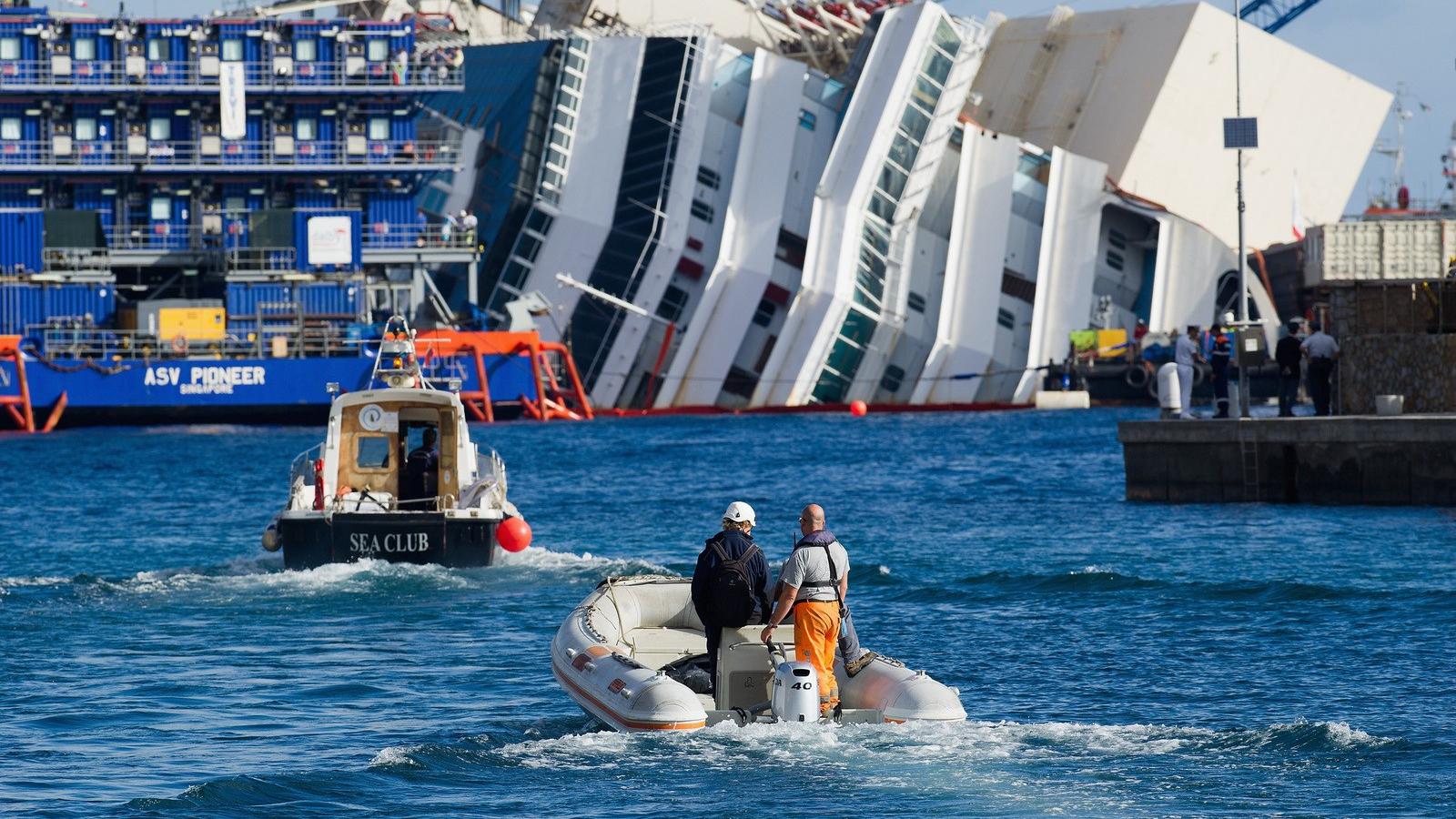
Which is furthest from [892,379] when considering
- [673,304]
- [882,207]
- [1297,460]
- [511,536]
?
[511,536]

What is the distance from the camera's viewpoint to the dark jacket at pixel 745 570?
54.4 feet

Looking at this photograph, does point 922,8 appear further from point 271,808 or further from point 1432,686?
point 271,808

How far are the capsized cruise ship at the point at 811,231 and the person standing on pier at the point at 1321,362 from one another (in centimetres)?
4018

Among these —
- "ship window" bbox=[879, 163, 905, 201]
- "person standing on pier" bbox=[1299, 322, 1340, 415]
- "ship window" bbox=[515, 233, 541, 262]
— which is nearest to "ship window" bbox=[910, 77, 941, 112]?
"ship window" bbox=[879, 163, 905, 201]

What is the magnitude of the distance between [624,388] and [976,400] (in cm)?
1271

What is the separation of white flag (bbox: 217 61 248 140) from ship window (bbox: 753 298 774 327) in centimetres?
1962

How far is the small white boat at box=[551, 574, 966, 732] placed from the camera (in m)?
15.9

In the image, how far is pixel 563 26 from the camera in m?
87.6

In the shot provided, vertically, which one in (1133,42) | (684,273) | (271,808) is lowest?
(271,808)

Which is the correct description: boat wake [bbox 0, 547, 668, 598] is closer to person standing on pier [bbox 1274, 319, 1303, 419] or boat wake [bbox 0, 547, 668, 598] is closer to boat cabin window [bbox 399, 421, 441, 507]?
boat cabin window [bbox 399, 421, 441, 507]

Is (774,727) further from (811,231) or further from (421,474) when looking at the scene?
(811,231)

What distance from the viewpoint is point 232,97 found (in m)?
76.0

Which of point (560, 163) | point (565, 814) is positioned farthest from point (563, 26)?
point (565, 814)

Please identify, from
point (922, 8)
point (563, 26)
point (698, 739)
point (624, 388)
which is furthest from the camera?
point (563, 26)
